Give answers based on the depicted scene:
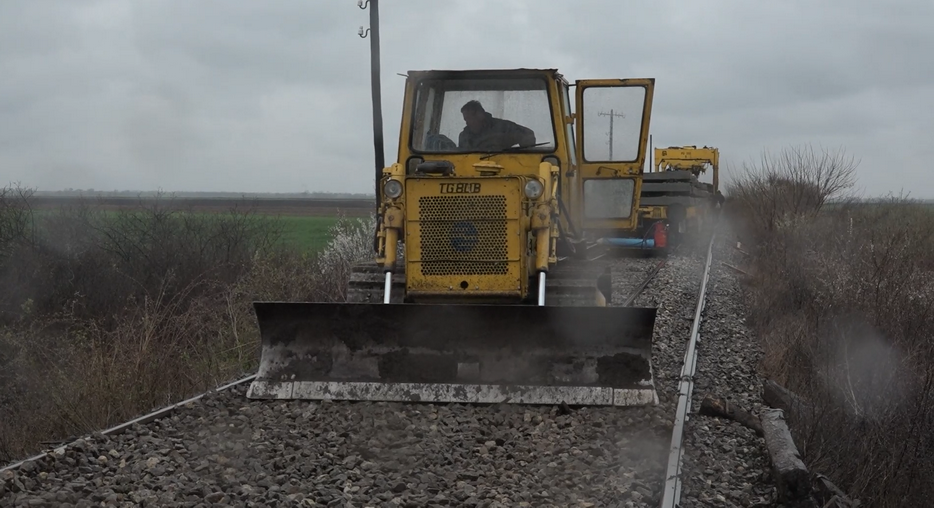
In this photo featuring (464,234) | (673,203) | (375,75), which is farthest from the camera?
(673,203)

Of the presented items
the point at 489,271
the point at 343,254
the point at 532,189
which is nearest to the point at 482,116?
the point at 532,189

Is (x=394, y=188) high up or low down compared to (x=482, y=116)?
down

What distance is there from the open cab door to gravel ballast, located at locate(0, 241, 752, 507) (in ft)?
9.74

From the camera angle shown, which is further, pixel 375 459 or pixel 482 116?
pixel 482 116

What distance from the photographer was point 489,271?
7.82 metres

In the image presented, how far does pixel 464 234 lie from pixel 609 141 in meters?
2.55

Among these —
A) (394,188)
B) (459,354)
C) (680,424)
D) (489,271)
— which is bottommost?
(680,424)

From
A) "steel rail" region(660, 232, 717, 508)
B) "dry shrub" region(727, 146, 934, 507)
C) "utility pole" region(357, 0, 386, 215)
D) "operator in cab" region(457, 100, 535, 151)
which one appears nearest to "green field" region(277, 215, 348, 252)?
"utility pole" region(357, 0, 386, 215)

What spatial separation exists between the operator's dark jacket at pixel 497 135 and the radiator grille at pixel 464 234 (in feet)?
3.67

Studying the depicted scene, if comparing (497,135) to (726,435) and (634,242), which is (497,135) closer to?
(726,435)

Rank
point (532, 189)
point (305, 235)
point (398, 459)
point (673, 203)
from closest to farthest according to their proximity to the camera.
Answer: point (398, 459) < point (532, 189) < point (673, 203) < point (305, 235)

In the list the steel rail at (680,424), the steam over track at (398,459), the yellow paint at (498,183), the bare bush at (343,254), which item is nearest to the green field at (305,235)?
the bare bush at (343,254)

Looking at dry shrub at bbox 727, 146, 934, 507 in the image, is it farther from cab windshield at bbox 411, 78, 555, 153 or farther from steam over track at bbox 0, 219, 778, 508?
cab windshield at bbox 411, 78, 555, 153

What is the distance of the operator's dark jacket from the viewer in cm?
870
